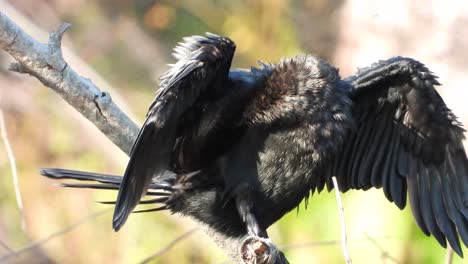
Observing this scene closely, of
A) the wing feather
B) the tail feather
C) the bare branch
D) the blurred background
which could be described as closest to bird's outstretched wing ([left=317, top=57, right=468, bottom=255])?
the wing feather

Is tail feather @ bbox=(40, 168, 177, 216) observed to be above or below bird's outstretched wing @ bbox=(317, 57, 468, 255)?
below

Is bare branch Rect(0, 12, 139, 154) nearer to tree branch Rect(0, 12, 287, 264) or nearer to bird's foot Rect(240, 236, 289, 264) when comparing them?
tree branch Rect(0, 12, 287, 264)

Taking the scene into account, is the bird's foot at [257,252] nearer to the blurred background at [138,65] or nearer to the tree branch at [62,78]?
the tree branch at [62,78]

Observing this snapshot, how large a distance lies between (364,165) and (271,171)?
47 centimetres

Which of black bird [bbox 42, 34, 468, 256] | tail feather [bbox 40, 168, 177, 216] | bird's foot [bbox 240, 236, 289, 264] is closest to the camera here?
bird's foot [bbox 240, 236, 289, 264]

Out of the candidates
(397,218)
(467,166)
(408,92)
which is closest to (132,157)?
(408,92)

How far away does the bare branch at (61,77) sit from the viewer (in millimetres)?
2623

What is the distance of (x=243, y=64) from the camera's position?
5.27m

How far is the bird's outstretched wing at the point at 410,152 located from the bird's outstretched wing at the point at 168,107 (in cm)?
58

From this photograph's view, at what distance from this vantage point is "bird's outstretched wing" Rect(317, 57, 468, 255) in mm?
3029

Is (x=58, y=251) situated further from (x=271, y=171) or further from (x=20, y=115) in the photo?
(x=271, y=171)

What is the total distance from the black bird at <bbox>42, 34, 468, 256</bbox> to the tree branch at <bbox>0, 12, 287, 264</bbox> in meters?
0.18

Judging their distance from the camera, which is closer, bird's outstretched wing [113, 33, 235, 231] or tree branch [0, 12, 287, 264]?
bird's outstretched wing [113, 33, 235, 231]

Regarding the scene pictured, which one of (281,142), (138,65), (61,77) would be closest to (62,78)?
(61,77)
